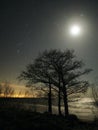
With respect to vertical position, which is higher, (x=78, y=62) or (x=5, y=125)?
(x=78, y=62)

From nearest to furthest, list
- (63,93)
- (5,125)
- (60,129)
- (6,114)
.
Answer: (5,125), (60,129), (6,114), (63,93)

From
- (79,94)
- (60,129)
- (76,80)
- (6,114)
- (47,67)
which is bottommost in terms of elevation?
(60,129)

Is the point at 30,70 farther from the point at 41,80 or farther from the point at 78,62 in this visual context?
the point at 78,62

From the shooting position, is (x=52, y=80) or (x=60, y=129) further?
(x=52, y=80)

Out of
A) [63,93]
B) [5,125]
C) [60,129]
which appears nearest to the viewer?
[5,125]

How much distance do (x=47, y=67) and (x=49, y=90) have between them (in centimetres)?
335

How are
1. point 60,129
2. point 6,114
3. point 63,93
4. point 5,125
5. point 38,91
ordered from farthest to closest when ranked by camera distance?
point 38,91 < point 63,93 < point 6,114 < point 60,129 < point 5,125

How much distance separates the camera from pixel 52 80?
947 inches

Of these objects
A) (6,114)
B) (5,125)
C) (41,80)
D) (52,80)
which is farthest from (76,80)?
(5,125)

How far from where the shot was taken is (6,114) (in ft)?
40.0

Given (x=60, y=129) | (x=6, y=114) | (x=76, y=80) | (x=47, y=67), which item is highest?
(x=47, y=67)

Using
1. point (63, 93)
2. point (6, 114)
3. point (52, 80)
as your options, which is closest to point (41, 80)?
point (52, 80)

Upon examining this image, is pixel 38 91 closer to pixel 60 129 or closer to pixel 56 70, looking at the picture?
pixel 56 70

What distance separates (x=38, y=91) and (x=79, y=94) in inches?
223
